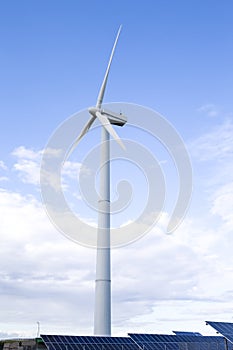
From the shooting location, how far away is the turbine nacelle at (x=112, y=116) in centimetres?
5950

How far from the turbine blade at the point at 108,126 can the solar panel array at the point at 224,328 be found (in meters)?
23.2

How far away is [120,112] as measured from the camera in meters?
62.3

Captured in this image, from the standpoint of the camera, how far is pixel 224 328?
4931 centimetres

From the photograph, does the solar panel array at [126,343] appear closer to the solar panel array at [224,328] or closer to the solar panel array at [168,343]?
the solar panel array at [168,343]

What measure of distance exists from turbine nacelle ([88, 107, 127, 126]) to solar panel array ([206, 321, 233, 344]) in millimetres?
28122

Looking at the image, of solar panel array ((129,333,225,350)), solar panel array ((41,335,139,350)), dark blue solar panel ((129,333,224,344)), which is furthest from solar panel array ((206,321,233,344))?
solar panel array ((41,335,139,350))

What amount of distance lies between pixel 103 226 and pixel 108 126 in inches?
510

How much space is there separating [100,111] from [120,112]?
396 centimetres

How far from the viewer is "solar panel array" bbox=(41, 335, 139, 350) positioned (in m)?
39.5

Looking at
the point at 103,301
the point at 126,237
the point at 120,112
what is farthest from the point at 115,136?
the point at 103,301

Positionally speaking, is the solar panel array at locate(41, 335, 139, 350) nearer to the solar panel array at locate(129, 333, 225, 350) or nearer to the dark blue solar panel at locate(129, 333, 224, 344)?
the dark blue solar panel at locate(129, 333, 224, 344)

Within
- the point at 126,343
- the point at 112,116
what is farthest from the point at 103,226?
the point at 112,116

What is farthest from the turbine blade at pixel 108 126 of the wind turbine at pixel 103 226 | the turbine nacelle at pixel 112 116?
the turbine nacelle at pixel 112 116

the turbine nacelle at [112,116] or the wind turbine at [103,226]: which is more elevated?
the turbine nacelle at [112,116]
